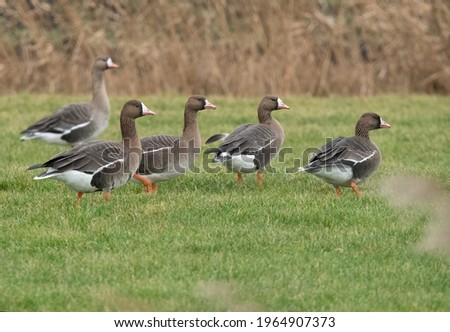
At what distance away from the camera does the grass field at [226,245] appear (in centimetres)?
694

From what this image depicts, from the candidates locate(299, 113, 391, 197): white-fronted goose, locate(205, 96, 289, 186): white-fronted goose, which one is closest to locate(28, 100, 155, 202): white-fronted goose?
locate(205, 96, 289, 186): white-fronted goose

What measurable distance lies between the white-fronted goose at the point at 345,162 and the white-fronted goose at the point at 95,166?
173 cm

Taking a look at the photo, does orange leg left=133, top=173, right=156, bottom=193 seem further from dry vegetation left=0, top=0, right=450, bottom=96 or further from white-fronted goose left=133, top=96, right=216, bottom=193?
dry vegetation left=0, top=0, right=450, bottom=96

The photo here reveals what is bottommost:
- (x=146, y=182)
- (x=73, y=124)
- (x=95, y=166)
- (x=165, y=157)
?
(x=73, y=124)

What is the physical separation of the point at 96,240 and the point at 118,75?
33.1 feet

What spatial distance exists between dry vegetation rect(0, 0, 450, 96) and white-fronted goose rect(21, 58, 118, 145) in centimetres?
400

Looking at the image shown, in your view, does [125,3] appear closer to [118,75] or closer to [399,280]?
[118,75]

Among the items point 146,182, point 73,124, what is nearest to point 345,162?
point 146,182

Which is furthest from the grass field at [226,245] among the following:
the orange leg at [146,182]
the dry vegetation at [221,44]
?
the dry vegetation at [221,44]

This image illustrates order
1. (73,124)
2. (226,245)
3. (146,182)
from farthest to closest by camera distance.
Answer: (73,124) < (146,182) < (226,245)

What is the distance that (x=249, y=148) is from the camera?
34.1 feet

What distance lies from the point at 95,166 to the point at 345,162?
8.15ft

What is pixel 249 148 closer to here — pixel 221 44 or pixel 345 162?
pixel 345 162

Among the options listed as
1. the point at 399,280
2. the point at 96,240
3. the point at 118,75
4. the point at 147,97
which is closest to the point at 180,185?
the point at 96,240
